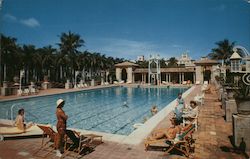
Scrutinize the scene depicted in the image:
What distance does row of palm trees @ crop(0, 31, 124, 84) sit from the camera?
36.7 m

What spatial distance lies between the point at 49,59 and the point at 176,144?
41.7 m

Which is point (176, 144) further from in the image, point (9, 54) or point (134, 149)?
point (9, 54)

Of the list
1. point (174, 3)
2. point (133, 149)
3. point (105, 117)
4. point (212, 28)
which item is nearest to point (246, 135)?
point (133, 149)

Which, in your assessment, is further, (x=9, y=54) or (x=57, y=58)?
(x=57, y=58)

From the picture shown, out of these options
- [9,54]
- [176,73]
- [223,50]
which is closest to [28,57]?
[9,54]

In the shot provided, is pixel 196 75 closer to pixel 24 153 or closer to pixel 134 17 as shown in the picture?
pixel 134 17

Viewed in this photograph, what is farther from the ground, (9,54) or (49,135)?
(9,54)

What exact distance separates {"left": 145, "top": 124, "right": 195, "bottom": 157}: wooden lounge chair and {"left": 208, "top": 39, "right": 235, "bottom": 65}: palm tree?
43370mm

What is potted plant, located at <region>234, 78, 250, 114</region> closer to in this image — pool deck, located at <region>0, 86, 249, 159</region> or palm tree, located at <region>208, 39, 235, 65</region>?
pool deck, located at <region>0, 86, 249, 159</region>

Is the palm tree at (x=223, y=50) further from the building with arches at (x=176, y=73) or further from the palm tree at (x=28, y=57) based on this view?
the palm tree at (x=28, y=57)

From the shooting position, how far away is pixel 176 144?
4824 millimetres

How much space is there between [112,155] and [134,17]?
11973 millimetres

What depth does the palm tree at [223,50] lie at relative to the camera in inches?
1734

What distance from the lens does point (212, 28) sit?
1485 centimetres
